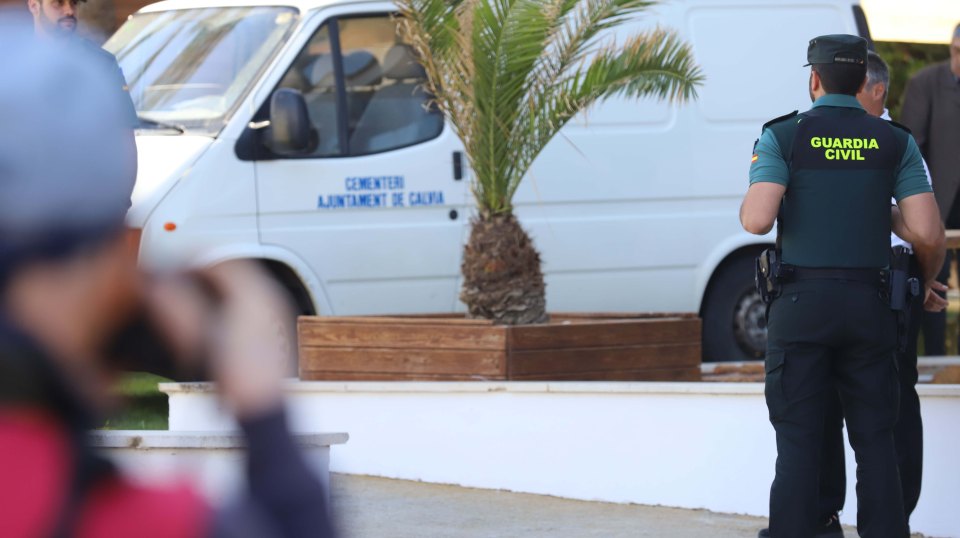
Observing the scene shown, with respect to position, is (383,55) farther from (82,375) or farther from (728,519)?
(82,375)

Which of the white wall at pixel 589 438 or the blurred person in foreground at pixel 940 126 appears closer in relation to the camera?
the white wall at pixel 589 438

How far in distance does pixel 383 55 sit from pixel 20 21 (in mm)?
6838

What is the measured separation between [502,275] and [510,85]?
89 cm

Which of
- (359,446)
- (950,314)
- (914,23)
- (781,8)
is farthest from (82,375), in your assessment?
(950,314)

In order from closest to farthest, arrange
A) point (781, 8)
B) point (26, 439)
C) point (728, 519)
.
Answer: point (26, 439) → point (728, 519) → point (781, 8)

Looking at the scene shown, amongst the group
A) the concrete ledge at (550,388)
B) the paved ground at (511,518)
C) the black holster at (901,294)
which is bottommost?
the paved ground at (511,518)

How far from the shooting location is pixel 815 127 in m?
4.35

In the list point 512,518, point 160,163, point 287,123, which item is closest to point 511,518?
point 512,518

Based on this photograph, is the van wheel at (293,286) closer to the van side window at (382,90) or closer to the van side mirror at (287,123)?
the van side mirror at (287,123)

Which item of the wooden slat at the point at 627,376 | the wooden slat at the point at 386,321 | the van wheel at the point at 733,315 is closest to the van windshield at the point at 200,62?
the wooden slat at the point at 386,321

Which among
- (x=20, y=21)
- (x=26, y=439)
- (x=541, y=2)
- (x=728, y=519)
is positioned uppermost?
(x=541, y=2)

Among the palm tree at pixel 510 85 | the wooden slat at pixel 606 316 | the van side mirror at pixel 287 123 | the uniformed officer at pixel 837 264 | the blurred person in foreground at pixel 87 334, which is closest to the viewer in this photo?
the blurred person in foreground at pixel 87 334

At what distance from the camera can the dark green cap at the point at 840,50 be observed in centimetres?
441

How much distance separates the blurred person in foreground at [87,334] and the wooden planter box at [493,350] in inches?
210
